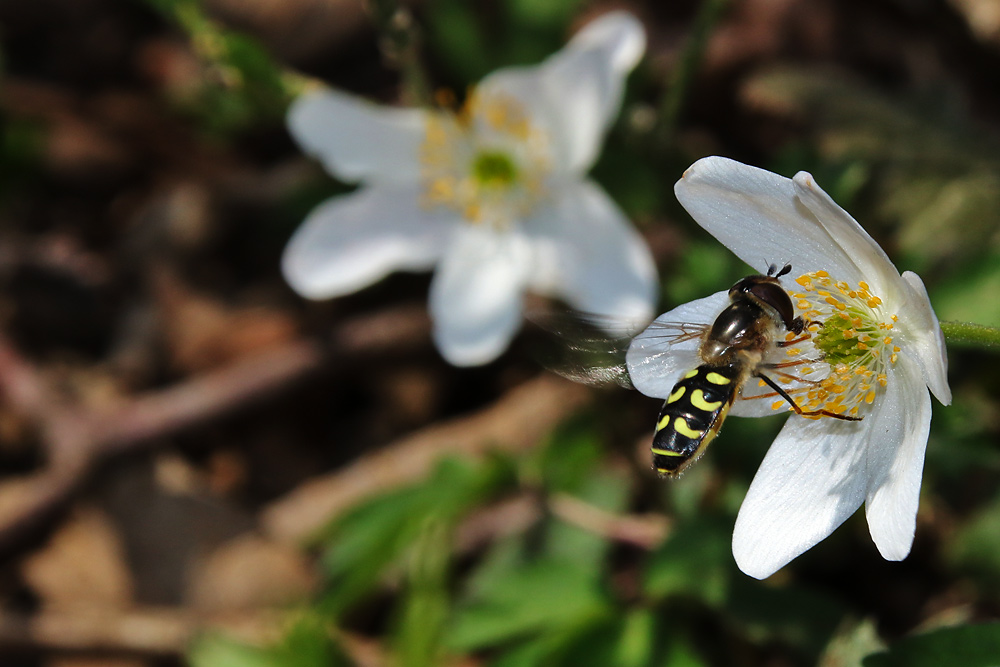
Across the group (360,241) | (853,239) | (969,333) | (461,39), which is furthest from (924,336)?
(461,39)

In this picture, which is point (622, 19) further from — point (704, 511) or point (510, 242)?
point (704, 511)

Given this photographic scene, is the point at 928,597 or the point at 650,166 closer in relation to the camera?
the point at 928,597

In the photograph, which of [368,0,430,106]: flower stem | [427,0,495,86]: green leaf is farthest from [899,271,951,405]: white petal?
[427,0,495,86]: green leaf

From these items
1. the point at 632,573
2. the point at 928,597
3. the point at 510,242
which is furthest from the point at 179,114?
the point at 928,597

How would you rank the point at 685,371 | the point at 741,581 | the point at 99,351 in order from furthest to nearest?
the point at 99,351 → the point at 741,581 → the point at 685,371

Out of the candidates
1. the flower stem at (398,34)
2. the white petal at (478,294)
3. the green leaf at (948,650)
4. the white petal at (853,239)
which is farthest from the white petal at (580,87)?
the green leaf at (948,650)

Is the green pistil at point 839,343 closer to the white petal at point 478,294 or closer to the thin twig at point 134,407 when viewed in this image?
the white petal at point 478,294
